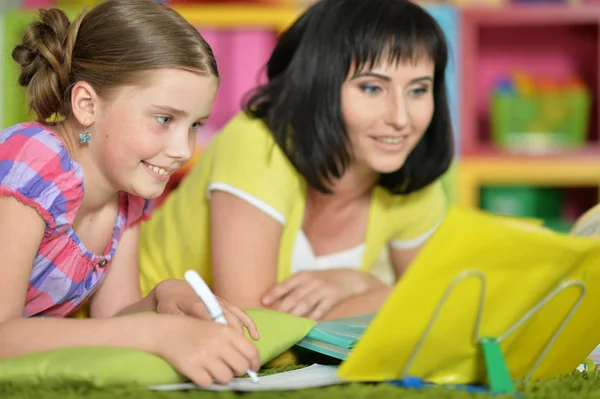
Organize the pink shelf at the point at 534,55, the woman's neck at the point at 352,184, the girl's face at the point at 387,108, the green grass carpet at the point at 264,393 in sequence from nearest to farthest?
the green grass carpet at the point at 264,393, the girl's face at the point at 387,108, the woman's neck at the point at 352,184, the pink shelf at the point at 534,55

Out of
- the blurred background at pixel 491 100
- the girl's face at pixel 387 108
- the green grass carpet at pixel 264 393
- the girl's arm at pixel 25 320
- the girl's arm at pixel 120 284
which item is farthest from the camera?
the blurred background at pixel 491 100

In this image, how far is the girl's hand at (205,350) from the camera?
0.80 metres

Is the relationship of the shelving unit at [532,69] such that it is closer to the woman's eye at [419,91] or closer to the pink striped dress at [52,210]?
the woman's eye at [419,91]

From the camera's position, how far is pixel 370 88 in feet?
4.33

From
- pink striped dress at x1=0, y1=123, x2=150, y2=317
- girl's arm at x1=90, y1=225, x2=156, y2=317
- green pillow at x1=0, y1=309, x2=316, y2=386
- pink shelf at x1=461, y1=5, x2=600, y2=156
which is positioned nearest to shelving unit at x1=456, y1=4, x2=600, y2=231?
pink shelf at x1=461, y1=5, x2=600, y2=156

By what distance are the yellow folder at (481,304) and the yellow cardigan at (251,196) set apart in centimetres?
53

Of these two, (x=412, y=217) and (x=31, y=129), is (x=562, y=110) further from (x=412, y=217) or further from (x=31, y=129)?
(x=31, y=129)

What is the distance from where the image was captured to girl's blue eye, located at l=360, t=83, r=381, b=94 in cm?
132

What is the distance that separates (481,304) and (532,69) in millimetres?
2367

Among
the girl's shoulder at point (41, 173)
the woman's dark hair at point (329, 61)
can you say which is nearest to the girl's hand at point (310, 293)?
the woman's dark hair at point (329, 61)

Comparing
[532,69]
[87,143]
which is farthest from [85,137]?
[532,69]

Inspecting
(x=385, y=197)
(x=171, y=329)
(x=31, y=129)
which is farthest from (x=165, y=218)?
(x=171, y=329)

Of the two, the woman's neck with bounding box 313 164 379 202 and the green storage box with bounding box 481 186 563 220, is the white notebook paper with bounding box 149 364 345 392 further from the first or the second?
the green storage box with bounding box 481 186 563 220

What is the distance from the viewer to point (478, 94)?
3037 mm
